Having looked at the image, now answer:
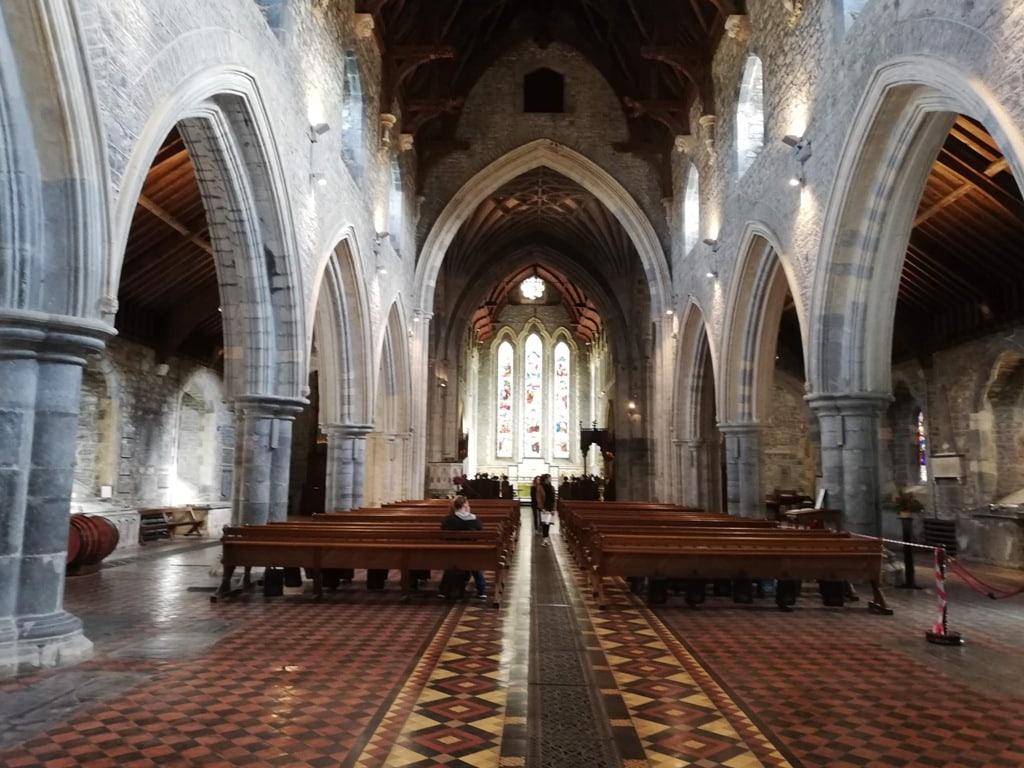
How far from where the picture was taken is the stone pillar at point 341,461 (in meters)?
14.1

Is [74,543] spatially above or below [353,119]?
below

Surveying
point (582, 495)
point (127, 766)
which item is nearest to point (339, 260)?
point (127, 766)

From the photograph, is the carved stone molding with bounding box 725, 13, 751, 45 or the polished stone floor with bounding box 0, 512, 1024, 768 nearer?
the polished stone floor with bounding box 0, 512, 1024, 768

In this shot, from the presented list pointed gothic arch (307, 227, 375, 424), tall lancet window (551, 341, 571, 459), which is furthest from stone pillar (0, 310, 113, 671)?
tall lancet window (551, 341, 571, 459)

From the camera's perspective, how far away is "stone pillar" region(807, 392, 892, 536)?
906 centimetres

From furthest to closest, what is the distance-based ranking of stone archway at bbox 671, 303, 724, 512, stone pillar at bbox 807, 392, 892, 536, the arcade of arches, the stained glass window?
1. stone archway at bbox 671, 303, 724, 512
2. the stained glass window
3. stone pillar at bbox 807, 392, 892, 536
4. the arcade of arches

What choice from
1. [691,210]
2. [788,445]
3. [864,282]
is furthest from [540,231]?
[864,282]

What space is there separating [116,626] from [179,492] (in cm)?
1162

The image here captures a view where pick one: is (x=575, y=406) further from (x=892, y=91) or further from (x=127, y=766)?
(x=127, y=766)

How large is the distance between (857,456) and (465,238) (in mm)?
18814

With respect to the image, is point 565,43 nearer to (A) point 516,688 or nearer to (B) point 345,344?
(B) point 345,344

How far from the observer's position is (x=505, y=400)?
124 feet

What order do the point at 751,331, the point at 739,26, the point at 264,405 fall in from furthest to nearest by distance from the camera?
the point at 751,331 < the point at 739,26 < the point at 264,405

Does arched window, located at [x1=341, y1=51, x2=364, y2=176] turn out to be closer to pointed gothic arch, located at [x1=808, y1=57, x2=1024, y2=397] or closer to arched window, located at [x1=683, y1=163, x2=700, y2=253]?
arched window, located at [x1=683, y1=163, x2=700, y2=253]
